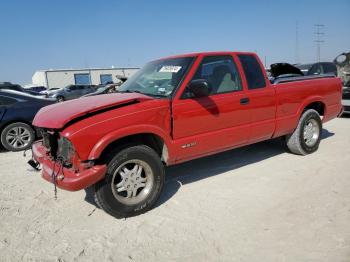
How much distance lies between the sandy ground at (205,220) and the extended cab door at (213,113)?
2.07ft

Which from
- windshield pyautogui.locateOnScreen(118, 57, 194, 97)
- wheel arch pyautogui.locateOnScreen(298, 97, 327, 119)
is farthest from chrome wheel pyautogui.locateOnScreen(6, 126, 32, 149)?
wheel arch pyautogui.locateOnScreen(298, 97, 327, 119)

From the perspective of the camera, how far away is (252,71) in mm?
4922

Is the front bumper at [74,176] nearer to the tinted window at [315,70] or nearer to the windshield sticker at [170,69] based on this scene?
the windshield sticker at [170,69]

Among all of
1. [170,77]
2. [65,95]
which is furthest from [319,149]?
[65,95]

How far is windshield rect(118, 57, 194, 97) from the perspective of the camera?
4188mm

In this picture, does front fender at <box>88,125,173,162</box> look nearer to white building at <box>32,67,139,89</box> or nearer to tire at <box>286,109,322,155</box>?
tire at <box>286,109,322,155</box>

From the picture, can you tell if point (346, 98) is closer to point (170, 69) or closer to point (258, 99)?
point (258, 99)

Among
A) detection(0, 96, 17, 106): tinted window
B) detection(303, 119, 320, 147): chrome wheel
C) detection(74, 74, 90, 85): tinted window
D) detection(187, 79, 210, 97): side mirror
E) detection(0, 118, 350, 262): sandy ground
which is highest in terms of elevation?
detection(187, 79, 210, 97): side mirror

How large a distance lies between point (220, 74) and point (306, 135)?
2.39 meters

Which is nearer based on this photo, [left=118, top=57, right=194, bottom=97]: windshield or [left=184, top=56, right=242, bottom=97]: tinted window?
[left=118, top=57, right=194, bottom=97]: windshield

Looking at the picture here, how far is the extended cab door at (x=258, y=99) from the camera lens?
478 cm

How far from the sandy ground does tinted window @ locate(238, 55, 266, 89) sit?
136 centimetres

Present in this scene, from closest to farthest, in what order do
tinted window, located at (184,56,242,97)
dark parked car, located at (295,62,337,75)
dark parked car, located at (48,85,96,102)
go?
tinted window, located at (184,56,242,97) → dark parked car, located at (295,62,337,75) → dark parked car, located at (48,85,96,102)

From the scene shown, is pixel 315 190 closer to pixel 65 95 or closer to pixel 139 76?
pixel 139 76
